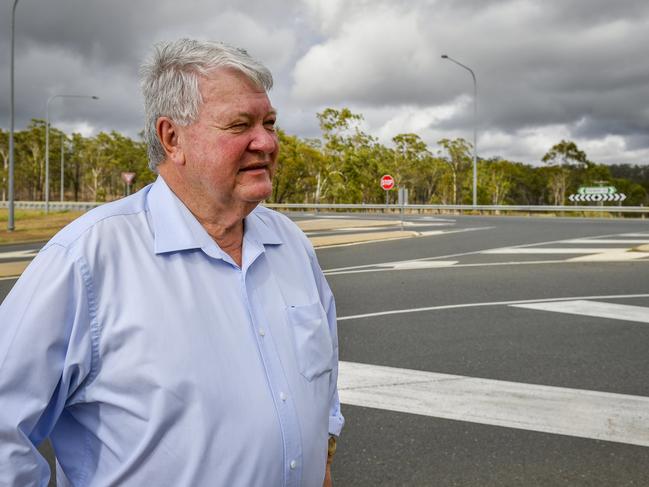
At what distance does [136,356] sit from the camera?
5.32ft

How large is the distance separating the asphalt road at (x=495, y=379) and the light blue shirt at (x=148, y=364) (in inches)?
75.4

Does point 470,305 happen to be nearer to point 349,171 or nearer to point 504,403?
point 504,403

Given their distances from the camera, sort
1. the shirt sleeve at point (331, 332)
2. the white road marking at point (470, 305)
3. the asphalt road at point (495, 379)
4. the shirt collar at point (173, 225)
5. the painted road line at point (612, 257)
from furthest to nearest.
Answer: the painted road line at point (612, 257), the white road marking at point (470, 305), the asphalt road at point (495, 379), the shirt sleeve at point (331, 332), the shirt collar at point (173, 225)

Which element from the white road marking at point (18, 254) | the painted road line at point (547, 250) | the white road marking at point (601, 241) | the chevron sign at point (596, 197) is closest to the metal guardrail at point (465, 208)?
the chevron sign at point (596, 197)

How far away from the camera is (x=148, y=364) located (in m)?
1.63

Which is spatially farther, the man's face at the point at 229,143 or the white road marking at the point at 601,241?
the white road marking at the point at 601,241

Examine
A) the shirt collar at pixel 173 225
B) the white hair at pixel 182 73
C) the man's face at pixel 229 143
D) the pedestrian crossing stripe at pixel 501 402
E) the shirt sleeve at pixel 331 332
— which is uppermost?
the white hair at pixel 182 73

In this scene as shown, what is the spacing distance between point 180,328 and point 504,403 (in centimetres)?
347

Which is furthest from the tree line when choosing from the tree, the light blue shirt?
the light blue shirt

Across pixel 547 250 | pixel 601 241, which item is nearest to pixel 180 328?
pixel 547 250

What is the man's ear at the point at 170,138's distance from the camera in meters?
1.89

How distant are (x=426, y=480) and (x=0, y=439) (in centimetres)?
242

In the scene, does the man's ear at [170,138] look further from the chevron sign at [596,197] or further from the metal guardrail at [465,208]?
the chevron sign at [596,197]

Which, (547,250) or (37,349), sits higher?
(37,349)
